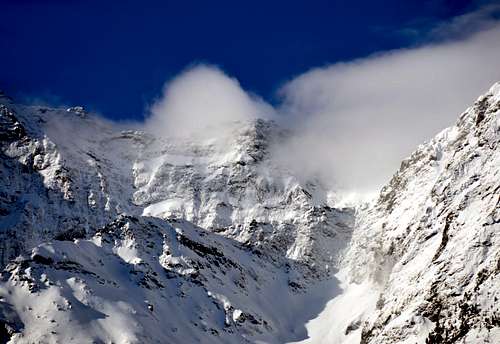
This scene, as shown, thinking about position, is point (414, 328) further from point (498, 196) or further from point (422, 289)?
point (498, 196)

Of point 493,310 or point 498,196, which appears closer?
point 493,310

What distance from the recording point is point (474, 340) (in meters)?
169

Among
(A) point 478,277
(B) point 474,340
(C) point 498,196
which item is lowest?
(B) point 474,340

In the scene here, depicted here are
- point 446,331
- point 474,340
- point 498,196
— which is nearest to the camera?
point 474,340

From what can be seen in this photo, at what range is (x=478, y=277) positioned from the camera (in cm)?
17938

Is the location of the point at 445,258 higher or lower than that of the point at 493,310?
higher

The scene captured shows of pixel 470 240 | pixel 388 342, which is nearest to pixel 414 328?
pixel 388 342

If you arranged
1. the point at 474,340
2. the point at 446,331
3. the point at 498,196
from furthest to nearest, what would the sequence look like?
the point at 498,196
the point at 446,331
the point at 474,340

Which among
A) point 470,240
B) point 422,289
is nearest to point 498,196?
point 470,240

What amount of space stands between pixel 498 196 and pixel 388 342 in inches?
1503

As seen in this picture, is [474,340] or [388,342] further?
[388,342]

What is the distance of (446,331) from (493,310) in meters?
A: 13.1

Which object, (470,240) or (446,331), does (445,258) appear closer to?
(470,240)

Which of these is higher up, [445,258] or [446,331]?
[445,258]
